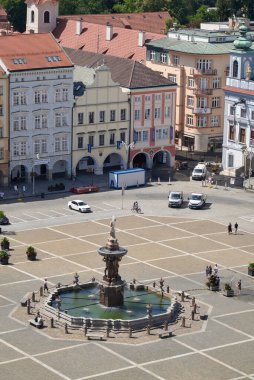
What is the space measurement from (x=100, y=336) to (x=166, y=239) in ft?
129

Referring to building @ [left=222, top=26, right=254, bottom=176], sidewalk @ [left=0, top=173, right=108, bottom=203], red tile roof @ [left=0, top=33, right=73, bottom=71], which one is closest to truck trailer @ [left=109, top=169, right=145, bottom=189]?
sidewalk @ [left=0, top=173, right=108, bottom=203]

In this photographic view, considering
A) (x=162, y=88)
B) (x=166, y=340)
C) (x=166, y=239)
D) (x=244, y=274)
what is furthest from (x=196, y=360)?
(x=162, y=88)

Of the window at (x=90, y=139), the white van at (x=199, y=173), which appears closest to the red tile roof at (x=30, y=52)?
the window at (x=90, y=139)

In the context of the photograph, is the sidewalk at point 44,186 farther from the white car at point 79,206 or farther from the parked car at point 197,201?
the parked car at point 197,201

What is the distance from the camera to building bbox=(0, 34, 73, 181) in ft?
606

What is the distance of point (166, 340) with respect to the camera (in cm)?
12169

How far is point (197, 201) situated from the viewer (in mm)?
175750

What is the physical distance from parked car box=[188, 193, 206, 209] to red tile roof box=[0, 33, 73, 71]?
28.5 metres

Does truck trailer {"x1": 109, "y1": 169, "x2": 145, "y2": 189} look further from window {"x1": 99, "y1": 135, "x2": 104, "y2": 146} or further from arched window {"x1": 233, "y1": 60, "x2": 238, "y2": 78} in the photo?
arched window {"x1": 233, "y1": 60, "x2": 238, "y2": 78}

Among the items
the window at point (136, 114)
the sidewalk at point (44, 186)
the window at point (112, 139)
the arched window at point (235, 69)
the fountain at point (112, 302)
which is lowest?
the sidewalk at point (44, 186)

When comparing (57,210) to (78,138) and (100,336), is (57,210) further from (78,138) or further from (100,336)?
(100,336)

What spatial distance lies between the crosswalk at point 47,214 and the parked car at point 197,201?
10472 millimetres

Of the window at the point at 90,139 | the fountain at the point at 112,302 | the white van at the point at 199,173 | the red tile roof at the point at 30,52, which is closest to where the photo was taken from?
the fountain at the point at 112,302

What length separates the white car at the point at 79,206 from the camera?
17212 centimetres
